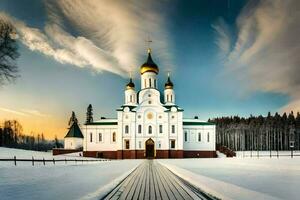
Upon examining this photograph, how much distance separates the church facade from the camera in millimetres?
62312

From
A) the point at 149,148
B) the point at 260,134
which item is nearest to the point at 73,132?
the point at 149,148

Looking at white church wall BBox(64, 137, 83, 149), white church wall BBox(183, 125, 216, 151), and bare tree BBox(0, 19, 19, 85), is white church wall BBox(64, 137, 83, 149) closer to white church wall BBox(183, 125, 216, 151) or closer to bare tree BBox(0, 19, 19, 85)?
white church wall BBox(183, 125, 216, 151)

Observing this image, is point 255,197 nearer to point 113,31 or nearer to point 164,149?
point 113,31

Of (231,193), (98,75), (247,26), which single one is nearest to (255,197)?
(231,193)

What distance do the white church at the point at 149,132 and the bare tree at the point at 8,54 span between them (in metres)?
39.3

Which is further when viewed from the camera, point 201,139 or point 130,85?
point 130,85

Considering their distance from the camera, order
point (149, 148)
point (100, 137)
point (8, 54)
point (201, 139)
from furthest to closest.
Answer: point (201, 139) → point (100, 137) → point (149, 148) → point (8, 54)

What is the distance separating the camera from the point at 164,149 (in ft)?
204

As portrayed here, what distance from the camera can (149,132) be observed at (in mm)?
63125

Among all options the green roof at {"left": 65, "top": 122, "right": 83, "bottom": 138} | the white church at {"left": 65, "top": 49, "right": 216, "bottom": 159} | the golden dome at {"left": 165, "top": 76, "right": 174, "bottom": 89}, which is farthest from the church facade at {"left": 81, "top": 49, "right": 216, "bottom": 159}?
the green roof at {"left": 65, "top": 122, "right": 83, "bottom": 138}

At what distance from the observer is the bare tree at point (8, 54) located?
23.4 m

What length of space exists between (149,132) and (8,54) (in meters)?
41.3

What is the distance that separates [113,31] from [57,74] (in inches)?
204

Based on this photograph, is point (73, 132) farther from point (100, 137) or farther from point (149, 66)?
point (149, 66)
